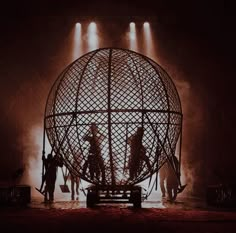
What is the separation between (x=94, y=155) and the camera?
23.8 ft

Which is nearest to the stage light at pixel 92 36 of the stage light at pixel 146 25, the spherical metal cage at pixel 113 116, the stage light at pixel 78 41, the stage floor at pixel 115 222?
the stage light at pixel 78 41

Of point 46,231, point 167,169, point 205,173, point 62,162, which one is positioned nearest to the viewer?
point 46,231

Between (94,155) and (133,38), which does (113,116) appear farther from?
(133,38)

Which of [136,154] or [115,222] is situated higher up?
[136,154]

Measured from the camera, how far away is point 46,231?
4926mm

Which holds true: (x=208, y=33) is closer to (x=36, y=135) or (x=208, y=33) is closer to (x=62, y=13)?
(x=62, y=13)

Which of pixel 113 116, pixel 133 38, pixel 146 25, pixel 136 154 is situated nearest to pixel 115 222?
pixel 136 154

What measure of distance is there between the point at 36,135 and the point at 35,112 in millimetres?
613

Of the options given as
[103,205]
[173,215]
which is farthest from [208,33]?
[173,215]

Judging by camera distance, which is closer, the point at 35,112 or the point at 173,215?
the point at 173,215

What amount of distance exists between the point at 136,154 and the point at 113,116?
0.61 m

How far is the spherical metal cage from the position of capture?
725 centimetres

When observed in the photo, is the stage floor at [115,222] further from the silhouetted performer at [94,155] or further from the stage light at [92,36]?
the stage light at [92,36]

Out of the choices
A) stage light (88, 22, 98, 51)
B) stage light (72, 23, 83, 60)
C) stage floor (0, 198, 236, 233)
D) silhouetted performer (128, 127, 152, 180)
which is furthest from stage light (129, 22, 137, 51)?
stage floor (0, 198, 236, 233)
